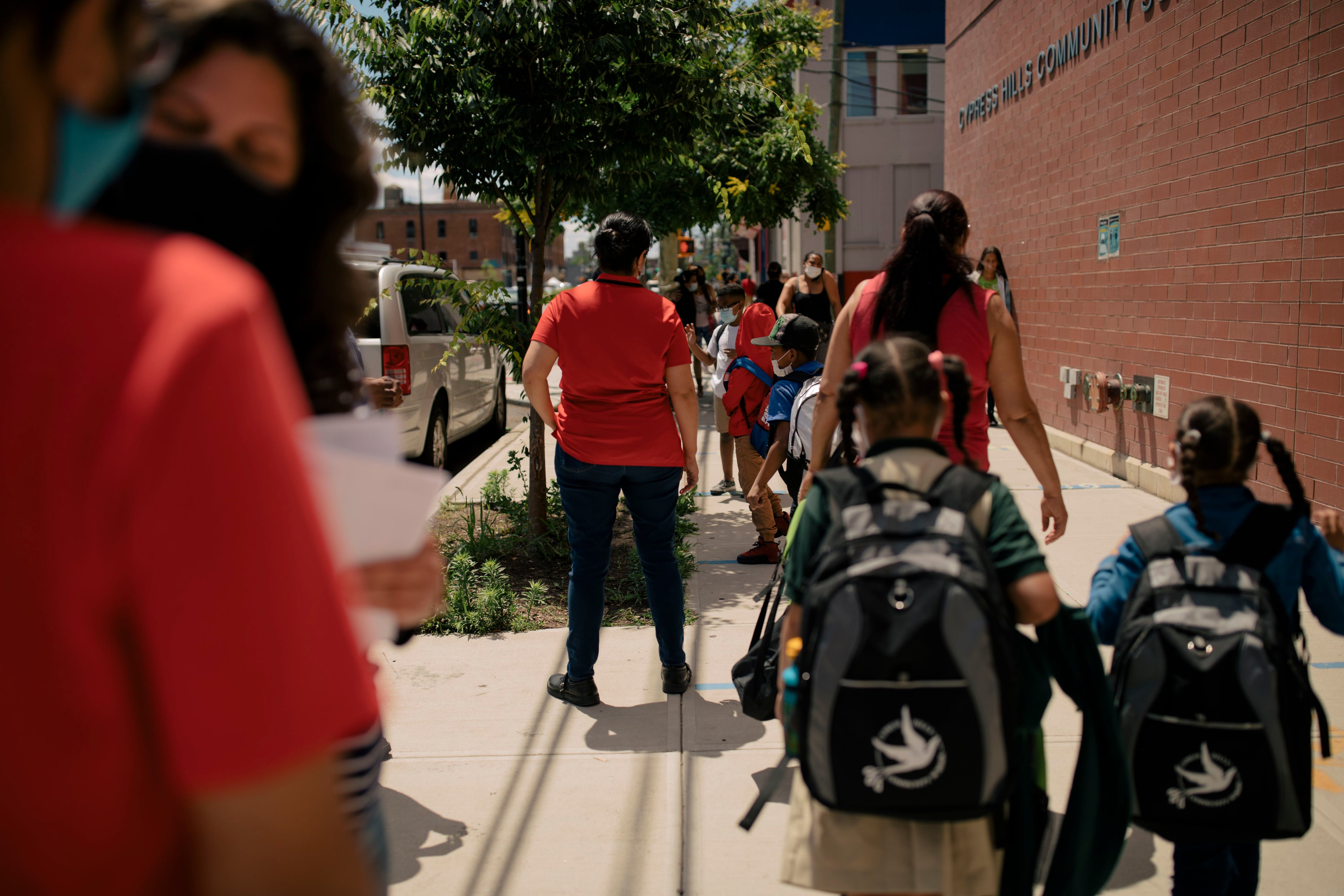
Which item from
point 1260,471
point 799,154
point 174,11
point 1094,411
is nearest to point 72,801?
point 174,11

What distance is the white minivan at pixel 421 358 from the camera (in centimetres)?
802

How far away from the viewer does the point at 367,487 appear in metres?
1.04

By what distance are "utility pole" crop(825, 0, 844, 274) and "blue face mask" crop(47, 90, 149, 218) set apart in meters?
15.1

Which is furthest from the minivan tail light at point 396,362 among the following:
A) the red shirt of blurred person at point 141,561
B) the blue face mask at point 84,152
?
the red shirt of blurred person at point 141,561

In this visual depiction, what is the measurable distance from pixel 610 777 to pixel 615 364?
1.55 m

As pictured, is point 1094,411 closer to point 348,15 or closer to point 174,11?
point 348,15

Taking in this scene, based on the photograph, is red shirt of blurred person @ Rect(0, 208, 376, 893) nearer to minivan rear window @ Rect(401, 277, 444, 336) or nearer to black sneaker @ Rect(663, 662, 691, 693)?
black sneaker @ Rect(663, 662, 691, 693)

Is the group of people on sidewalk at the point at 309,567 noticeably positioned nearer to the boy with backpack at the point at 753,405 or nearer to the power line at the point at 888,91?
the boy with backpack at the point at 753,405

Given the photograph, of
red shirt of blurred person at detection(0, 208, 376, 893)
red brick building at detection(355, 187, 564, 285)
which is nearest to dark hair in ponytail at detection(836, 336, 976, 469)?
red shirt of blurred person at detection(0, 208, 376, 893)

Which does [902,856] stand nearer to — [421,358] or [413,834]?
[413,834]

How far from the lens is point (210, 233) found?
1.02 metres

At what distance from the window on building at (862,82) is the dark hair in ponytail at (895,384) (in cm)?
2470

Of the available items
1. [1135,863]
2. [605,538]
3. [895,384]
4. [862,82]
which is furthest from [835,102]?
[895,384]

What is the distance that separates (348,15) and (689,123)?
2.01m
